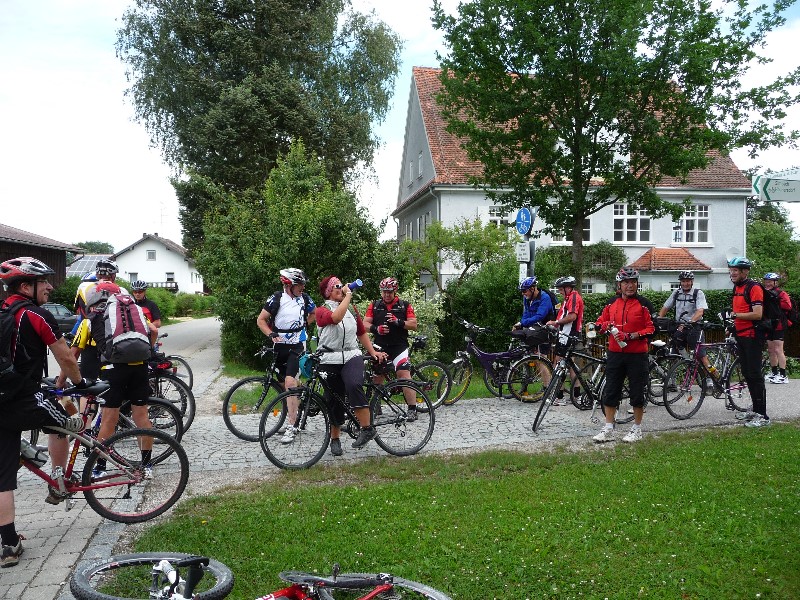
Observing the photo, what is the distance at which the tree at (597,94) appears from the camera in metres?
14.8

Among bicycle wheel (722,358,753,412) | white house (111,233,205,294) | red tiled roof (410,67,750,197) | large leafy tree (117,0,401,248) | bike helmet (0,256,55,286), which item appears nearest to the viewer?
bike helmet (0,256,55,286)

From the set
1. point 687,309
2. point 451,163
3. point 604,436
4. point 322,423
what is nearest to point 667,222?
point 451,163

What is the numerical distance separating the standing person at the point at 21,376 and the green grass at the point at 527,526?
883mm

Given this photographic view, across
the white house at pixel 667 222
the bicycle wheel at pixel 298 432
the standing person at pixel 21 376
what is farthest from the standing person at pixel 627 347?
the white house at pixel 667 222

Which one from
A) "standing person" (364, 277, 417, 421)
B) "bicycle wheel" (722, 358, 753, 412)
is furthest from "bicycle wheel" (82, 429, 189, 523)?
"bicycle wheel" (722, 358, 753, 412)

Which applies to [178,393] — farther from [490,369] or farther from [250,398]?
[490,369]

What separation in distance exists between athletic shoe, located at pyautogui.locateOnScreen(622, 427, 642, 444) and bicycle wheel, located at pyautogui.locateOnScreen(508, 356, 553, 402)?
2464mm

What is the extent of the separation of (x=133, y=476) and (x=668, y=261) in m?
28.9

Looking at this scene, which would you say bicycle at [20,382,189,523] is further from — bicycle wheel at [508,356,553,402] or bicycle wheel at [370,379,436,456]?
bicycle wheel at [508,356,553,402]

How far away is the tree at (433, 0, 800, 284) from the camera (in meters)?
14.8

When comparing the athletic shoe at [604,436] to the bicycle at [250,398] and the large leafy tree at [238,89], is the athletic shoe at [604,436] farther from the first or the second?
the large leafy tree at [238,89]

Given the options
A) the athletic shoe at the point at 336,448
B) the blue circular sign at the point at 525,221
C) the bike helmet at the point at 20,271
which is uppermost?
the blue circular sign at the point at 525,221

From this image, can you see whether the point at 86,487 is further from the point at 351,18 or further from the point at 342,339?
the point at 351,18

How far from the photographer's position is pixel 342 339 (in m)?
7.06
